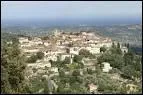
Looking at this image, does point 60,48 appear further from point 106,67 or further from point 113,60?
point 106,67

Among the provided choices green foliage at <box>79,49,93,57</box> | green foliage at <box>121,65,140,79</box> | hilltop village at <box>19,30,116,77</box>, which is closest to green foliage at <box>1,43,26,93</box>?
hilltop village at <box>19,30,116,77</box>

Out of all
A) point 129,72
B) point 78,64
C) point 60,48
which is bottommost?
point 129,72

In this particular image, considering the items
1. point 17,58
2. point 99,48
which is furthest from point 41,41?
point 17,58

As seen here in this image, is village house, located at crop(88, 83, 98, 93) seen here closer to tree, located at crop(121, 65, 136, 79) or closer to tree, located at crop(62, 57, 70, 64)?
tree, located at crop(121, 65, 136, 79)

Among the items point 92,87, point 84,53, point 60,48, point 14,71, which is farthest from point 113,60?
point 14,71

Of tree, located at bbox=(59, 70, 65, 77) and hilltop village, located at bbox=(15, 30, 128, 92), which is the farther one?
hilltop village, located at bbox=(15, 30, 128, 92)

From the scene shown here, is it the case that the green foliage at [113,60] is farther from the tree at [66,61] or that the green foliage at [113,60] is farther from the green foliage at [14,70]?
the green foliage at [14,70]

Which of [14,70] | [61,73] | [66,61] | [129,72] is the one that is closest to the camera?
[14,70]

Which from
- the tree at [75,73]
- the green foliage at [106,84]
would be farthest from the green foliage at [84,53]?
the tree at [75,73]

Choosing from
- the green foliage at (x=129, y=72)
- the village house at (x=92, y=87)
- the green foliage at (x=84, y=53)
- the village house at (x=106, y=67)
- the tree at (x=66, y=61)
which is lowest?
the village house at (x=92, y=87)

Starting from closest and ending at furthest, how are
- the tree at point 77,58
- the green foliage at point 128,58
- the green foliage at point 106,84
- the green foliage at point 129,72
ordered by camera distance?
the green foliage at point 106,84, the green foliage at point 129,72, the tree at point 77,58, the green foliage at point 128,58

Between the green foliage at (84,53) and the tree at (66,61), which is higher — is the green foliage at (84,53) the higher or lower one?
the higher one
